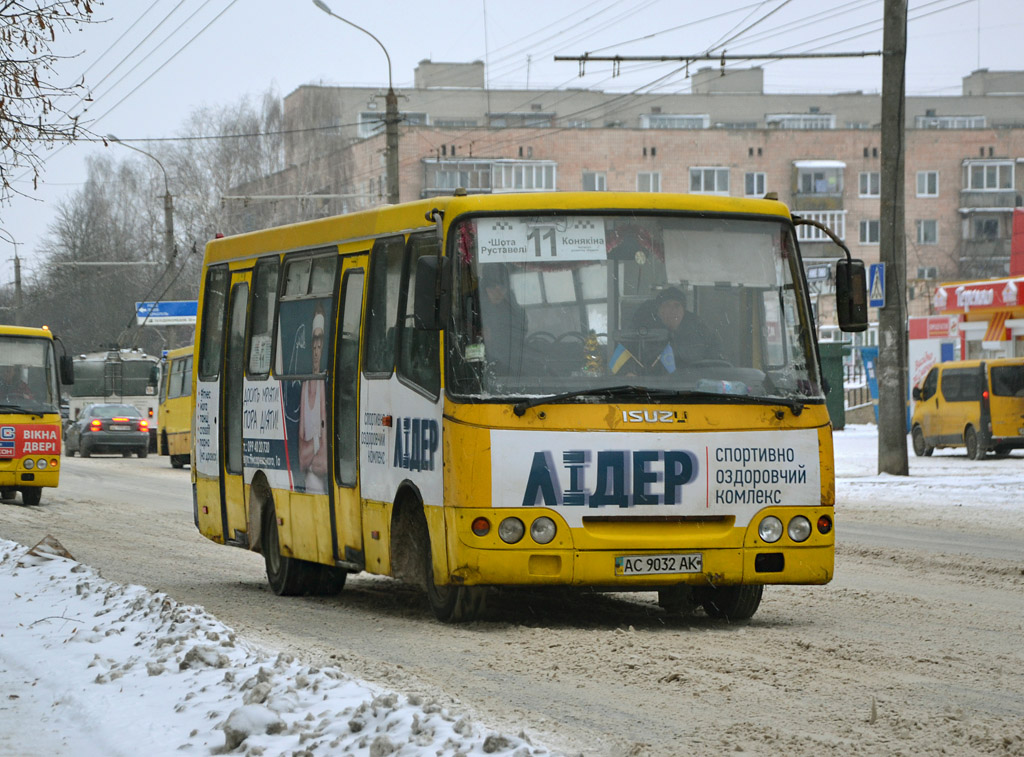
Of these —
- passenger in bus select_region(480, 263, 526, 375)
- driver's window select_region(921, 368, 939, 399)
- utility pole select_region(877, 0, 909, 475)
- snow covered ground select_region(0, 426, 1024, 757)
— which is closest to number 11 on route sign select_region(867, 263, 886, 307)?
utility pole select_region(877, 0, 909, 475)

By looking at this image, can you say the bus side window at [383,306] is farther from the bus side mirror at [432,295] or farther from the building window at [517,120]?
the building window at [517,120]

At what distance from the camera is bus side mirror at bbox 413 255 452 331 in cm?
940

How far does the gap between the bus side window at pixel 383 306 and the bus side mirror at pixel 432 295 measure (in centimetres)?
102

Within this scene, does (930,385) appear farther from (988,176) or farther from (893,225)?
(988,176)

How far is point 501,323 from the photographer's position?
371 inches

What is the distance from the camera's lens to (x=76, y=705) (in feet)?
24.0

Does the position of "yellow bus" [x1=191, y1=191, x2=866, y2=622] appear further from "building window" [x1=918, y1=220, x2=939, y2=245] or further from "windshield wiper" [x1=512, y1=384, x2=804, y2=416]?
"building window" [x1=918, y1=220, x2=939, y2=245]

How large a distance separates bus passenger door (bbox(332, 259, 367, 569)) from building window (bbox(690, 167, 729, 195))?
83192mm

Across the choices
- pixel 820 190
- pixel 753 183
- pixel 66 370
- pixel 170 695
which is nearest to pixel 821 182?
pixel 820 190

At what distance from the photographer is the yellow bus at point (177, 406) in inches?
1651

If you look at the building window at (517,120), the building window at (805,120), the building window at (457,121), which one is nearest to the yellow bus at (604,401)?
the building window at (517,120)

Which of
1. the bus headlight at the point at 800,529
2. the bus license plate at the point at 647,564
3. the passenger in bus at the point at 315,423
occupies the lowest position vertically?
the bus license plate at the point at 647,564

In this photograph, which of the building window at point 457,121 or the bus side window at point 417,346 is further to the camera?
the building window at point 457,121

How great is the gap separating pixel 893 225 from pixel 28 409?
44.0 feet
